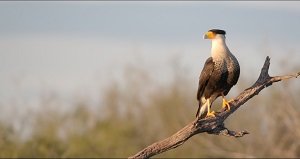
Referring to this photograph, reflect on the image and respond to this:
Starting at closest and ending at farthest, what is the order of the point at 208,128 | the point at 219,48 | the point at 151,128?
the point at 208,128 < the point at 219,48 < the point at 151,128

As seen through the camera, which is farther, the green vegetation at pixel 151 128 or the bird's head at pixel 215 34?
the green vegetation at pixel 151 128

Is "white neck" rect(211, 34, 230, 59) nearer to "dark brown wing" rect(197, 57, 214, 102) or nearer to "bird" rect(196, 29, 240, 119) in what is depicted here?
"bird" rect(196, 29, 240, 119)

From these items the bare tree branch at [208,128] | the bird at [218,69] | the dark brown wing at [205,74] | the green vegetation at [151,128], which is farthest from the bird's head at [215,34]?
the green vegetation at [151,128]

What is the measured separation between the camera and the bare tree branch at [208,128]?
9977 millimetres

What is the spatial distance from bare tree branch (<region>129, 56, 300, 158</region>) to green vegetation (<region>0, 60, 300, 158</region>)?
745 inches

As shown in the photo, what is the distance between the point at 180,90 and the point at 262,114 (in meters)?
4.49

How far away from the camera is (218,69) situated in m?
11.5

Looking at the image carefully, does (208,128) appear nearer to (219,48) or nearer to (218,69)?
(218,69)

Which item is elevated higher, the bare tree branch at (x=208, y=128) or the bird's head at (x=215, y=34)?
the bird's head at (x=215, y=34)

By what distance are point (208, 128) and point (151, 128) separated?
29.9 meters

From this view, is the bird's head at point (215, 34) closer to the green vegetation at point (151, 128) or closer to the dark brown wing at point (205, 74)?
the dark brown wing at point (205, 74)

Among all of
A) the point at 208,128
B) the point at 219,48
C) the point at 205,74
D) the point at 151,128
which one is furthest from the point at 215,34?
the point at 151,128

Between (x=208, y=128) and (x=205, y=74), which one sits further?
(x=205, y=74)

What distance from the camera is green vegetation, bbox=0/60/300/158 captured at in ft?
102
